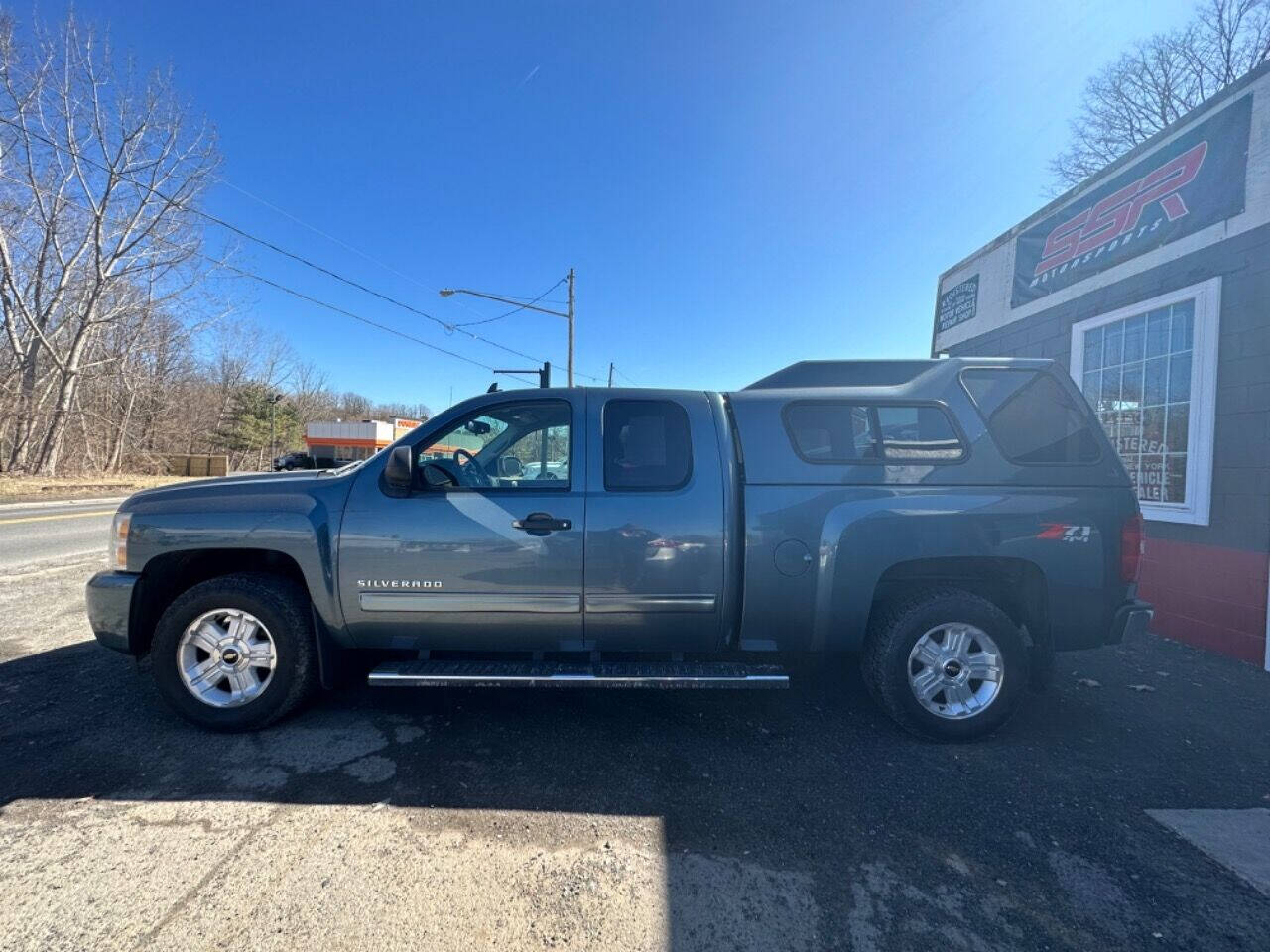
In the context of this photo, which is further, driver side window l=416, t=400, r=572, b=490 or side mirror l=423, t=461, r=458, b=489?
driver side window l=416, t=400, r=572, b=490

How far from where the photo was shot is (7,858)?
209cm

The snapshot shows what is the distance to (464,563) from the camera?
295cm

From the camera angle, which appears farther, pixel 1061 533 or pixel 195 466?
pixel 195 466

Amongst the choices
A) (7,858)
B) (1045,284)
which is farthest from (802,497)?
(1045,284)

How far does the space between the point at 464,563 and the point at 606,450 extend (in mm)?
987

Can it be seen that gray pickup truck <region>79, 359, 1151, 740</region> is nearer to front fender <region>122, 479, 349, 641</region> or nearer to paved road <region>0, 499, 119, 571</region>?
front fender <region>122, 479, 349, 641</region>

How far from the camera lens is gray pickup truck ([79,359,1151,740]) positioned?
2.96 metres

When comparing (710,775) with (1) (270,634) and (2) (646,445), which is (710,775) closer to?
(2) (646,445)

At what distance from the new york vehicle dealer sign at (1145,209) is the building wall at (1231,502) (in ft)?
1.28

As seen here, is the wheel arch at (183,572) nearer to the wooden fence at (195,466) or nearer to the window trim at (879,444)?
the window trim at (879,444)

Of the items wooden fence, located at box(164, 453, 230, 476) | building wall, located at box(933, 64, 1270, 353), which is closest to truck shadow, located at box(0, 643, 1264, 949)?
building wall, located at box(933, 64, 1270, 353)

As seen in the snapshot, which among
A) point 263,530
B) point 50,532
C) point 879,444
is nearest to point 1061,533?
point 879,444

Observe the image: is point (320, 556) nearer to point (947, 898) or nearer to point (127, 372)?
point (947, 898)

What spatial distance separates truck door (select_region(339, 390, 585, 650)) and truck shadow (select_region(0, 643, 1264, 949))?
0.57m
